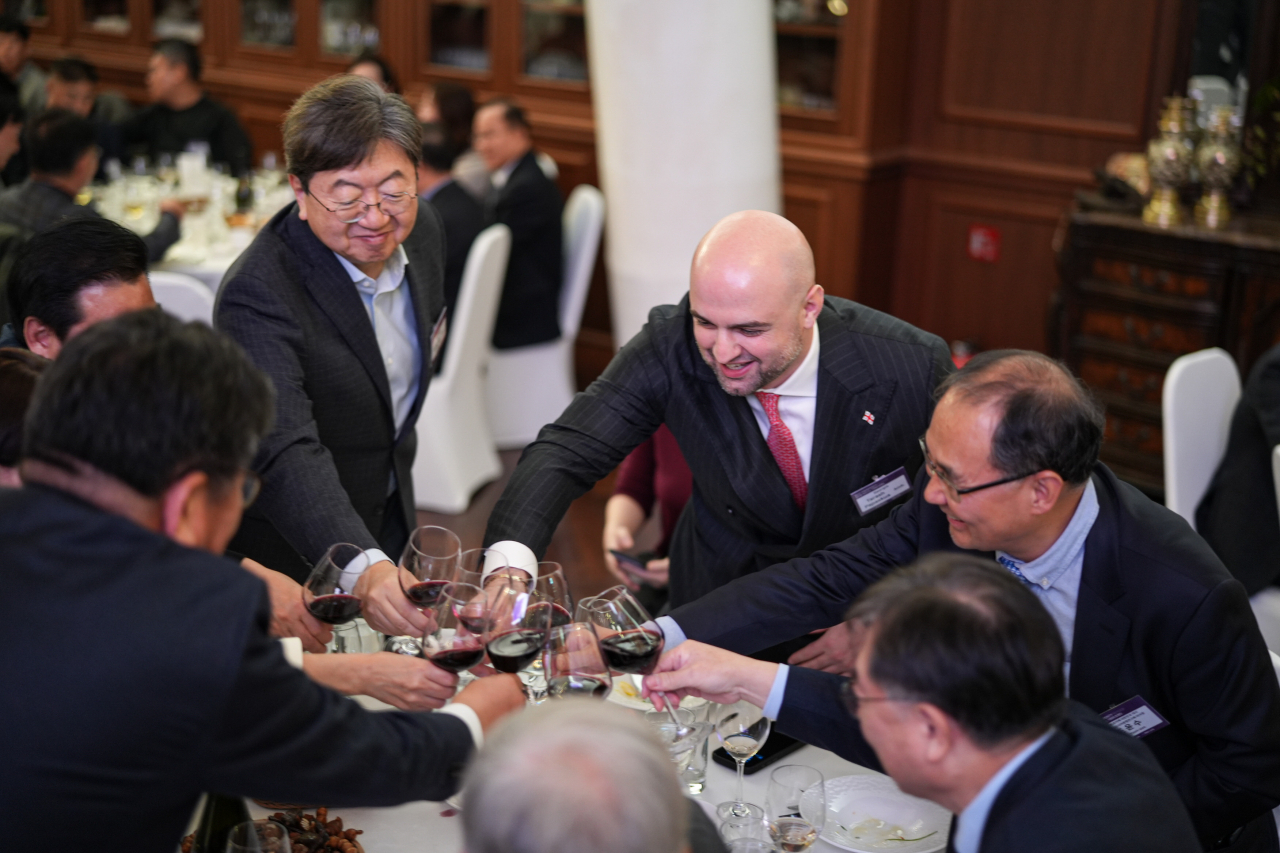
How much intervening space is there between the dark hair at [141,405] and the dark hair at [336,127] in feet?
3.47

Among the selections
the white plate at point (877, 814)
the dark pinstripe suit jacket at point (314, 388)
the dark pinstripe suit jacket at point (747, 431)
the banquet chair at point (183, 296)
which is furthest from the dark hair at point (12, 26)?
the white plate at point (877, 814)

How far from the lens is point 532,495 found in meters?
2.35

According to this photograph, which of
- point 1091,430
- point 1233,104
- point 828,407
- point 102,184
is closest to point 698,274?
point 828,407

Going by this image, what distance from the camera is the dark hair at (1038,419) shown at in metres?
1.87

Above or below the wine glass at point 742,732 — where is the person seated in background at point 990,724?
above

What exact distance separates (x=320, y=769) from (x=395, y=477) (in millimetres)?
1398

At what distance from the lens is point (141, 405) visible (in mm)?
1247

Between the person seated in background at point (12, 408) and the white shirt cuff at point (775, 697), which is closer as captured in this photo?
A: the person seated in background at point (12, 408)

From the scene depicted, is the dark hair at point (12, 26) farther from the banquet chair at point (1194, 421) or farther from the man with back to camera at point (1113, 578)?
the man with back to camera at point (1113, 578)

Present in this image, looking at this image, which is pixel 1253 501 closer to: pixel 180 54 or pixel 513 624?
pixel 513 624

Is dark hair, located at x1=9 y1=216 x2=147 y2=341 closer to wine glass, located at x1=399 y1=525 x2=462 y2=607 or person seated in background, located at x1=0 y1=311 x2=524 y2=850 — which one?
wine glass, located at x1=399 y1=525 x2=462 y2=607

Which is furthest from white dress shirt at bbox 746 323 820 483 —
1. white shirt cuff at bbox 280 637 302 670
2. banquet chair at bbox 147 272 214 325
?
banquet chair at bbox 147 272 214 325

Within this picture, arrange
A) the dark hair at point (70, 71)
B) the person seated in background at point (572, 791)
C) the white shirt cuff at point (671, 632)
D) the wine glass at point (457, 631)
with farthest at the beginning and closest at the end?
the dark hair at point (70, 71), the white shirt cuff at point (671, 632), the wine glass at point (457, 631), the person seated in background at point (572, 791)

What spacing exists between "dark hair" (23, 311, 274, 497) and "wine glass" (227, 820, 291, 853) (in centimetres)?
50
